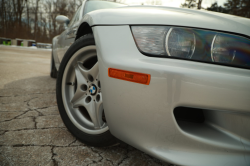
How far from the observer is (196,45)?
0.85 m

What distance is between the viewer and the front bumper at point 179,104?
765 mm

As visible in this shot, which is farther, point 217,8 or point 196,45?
point 217,8

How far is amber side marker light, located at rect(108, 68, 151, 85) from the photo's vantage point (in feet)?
2.74

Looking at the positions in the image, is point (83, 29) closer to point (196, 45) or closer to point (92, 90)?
→ point (92, 90)

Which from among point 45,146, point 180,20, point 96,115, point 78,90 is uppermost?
point 180,20

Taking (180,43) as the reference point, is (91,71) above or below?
below

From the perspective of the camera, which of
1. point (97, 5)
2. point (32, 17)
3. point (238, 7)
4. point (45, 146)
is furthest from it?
point (32, 17)

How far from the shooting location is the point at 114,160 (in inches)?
44.8

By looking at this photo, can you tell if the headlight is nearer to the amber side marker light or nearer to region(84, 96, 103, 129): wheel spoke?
the amber side marker light

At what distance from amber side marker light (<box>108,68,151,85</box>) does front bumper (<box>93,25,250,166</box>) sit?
0.8 inches

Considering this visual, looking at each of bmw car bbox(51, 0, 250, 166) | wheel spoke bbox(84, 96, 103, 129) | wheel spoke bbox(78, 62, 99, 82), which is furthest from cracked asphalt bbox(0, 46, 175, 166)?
wheel spoke bbox(78, 62, 99, 82)

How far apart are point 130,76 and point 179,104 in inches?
10.6

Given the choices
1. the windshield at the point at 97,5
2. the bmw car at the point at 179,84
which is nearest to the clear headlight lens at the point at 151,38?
the bmw car at the point at 179,84

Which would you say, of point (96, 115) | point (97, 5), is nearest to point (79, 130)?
point (96, 115)
